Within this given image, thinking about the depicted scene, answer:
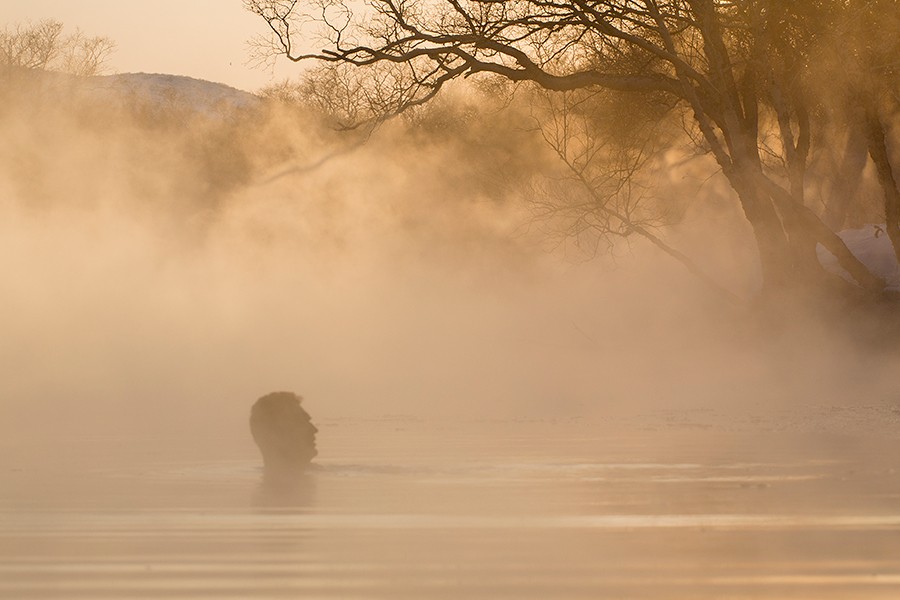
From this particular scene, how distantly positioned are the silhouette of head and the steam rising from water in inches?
192

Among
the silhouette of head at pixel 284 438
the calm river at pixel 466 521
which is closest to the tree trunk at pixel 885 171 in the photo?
the calm river at pixel 466 521

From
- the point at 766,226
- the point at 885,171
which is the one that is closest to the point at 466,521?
the point at 885,171

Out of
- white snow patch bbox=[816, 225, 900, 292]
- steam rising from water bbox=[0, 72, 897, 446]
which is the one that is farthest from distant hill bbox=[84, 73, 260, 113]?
white snow patch bbox=[816, 225, 900, 292]

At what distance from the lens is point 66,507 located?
10055 millimetres

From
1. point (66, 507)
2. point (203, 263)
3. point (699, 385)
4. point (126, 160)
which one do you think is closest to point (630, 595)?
point (66, 507)

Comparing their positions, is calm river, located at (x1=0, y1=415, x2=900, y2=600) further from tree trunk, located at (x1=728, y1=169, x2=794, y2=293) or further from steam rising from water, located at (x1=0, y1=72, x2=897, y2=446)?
tree trunk, located at (x1=728, y1=169, x2=794, y2=293)

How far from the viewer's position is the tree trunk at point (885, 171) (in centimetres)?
2386

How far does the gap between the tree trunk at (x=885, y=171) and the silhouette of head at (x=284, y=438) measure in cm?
1321

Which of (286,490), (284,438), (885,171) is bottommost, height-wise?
(286,490)

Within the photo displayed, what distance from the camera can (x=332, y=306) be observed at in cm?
3481

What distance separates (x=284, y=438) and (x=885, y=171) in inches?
539

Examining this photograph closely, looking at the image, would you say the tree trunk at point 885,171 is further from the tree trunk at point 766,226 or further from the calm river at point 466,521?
the calm river at point 466,521

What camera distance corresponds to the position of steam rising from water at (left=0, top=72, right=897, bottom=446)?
23.4 m

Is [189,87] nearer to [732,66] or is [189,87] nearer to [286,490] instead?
[732,66]
